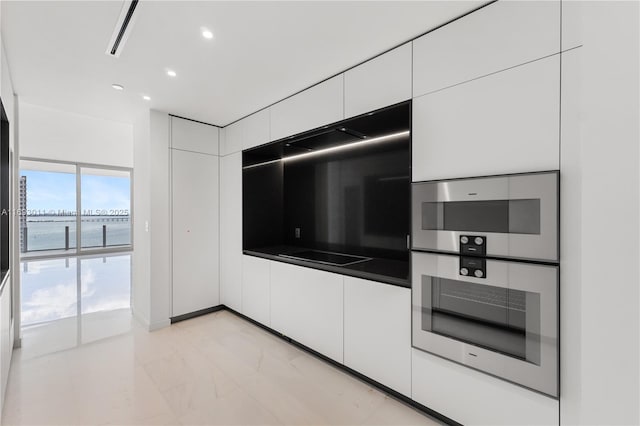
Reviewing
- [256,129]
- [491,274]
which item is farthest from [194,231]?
[491,274]

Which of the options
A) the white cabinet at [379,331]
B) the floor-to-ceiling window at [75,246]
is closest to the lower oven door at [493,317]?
the white cabinet at [379,331]

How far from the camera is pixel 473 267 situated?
176cm

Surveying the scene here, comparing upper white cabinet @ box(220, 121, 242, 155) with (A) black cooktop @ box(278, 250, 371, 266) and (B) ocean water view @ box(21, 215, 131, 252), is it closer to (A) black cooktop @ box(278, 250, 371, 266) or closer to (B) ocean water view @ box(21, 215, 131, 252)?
(A) black cooktop @ box(278, 250, 371, 266)

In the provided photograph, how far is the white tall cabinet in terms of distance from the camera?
12.1 ft

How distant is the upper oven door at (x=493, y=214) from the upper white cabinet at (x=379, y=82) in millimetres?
744

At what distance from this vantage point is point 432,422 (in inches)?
76.8

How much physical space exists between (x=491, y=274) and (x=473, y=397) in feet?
2.62

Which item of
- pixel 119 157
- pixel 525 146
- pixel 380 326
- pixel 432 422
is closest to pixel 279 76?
pixel 525 146

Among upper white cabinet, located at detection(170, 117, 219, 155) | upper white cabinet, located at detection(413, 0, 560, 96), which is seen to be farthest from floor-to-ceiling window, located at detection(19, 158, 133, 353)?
upper white cabinet, located at detection(413, 0, 560, 96)

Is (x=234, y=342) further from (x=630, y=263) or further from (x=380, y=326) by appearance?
(x=630, y=263)

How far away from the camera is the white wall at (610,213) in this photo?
0.41m

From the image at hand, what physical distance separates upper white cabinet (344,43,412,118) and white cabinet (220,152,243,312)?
1.89m

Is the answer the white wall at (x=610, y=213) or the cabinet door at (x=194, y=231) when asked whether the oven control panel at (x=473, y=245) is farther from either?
the cabinet door at (x=194, y=231)

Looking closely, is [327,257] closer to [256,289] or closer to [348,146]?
[256,289]
